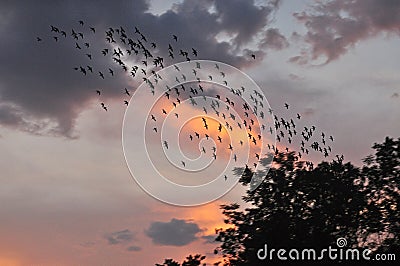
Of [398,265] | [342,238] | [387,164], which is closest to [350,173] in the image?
[387,164]

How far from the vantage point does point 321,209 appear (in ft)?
151

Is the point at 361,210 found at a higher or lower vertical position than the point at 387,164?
lower

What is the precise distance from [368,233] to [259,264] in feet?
30.4

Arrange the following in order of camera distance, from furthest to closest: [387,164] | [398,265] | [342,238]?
[387,164] → [342,238] → [398,265]

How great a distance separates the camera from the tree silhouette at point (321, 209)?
43.3m

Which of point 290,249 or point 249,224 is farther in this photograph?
point 249,224

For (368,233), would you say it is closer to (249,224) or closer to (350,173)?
(350,173)

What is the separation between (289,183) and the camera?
48.1 m

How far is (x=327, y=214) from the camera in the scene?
4578 cm

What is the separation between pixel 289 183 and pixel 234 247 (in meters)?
6.61

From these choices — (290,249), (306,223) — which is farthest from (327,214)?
(290,249)

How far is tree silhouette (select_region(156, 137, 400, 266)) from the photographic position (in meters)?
43.3

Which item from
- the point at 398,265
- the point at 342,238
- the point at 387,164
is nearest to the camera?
the point at 398,265

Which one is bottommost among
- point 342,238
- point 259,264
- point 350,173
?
point 259,264
